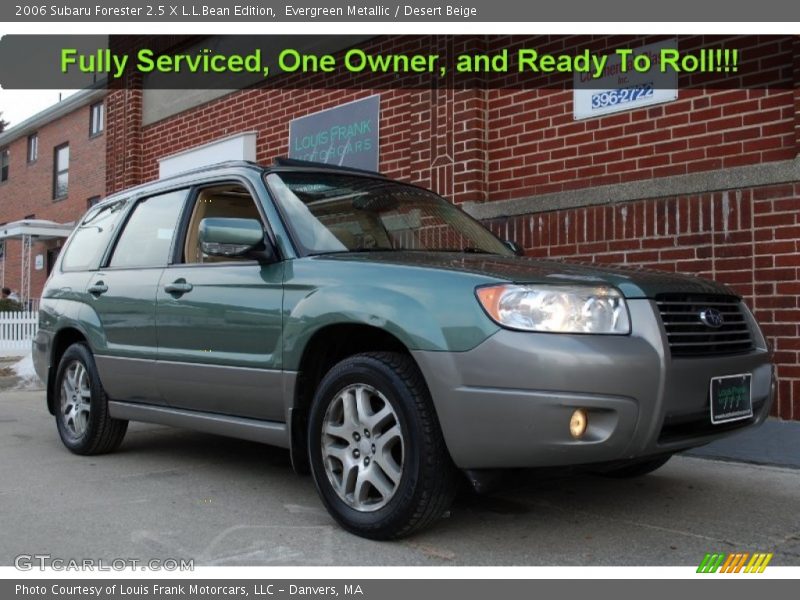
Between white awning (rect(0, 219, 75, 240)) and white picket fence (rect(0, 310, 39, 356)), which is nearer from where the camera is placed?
white picket fence (rect(0, 310, 39, 356))

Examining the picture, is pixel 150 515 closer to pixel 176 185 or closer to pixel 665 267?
pixel 176 185

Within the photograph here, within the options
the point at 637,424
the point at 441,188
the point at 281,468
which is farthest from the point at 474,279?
the point at 441,188

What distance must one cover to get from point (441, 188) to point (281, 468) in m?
4.25

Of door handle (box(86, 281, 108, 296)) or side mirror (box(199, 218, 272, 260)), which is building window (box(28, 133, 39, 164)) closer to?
door handle (box(86, 281, 108, 296))

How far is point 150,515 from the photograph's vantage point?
397 cm

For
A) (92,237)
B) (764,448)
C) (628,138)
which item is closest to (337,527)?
(764,448)

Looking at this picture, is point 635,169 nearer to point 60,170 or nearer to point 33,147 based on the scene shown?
point 60,170

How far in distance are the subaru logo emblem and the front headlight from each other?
51 centimetres

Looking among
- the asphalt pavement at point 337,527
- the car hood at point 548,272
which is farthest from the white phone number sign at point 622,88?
the car hood at point 548,272

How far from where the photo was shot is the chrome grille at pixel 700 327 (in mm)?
3361

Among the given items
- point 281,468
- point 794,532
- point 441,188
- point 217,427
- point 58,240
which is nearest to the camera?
point 794,532

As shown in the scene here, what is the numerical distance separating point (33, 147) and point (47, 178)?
202cm
